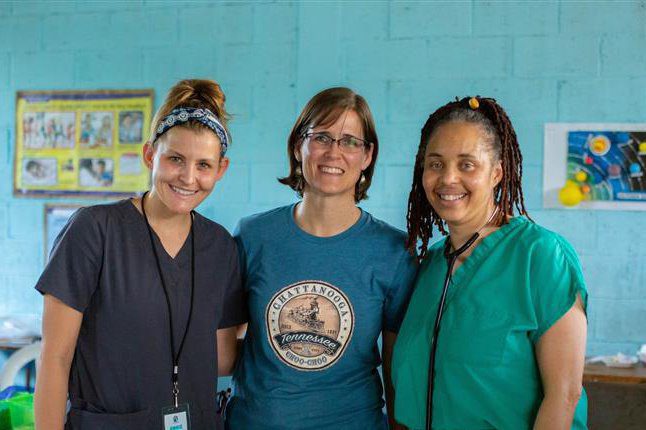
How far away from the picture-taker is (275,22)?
3227 mm

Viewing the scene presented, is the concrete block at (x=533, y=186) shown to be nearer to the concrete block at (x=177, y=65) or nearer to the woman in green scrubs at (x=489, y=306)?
the woman in green scrubs at (x=489, y=306)

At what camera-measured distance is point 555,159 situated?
9.70 ft

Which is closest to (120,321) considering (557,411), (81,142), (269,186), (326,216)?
(326,216)

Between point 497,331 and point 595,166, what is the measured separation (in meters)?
1.82

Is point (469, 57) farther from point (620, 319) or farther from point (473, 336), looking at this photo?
point (473, 336)

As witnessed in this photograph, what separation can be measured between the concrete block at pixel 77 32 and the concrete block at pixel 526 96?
1.99 metres

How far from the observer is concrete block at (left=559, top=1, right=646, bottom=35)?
2.88m

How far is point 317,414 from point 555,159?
1845 millimetres

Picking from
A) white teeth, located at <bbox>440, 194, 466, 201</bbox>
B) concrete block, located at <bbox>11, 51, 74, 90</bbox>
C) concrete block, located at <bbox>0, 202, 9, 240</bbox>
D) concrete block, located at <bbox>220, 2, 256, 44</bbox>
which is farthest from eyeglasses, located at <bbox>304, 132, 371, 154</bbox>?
concrete block, located at <bbox>0, 202, 9, 240</bbox>

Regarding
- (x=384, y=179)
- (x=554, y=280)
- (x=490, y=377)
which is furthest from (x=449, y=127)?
(x=384, y=179)

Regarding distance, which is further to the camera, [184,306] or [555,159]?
[555,159]

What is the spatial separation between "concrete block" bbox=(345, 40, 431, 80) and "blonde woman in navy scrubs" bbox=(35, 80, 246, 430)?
1.56 m

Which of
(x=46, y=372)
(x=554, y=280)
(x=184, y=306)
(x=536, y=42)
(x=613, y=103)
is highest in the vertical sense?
(x=536, y=42)

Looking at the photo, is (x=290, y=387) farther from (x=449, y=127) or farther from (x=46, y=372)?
(x=449, y=127)
